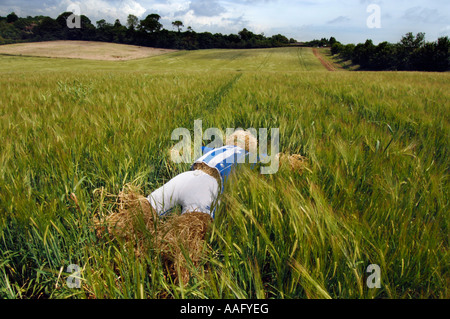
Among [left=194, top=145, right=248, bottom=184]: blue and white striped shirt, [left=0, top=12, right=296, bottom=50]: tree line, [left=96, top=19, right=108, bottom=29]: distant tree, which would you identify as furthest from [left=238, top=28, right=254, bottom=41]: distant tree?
[left=194, top=145, right=248, bottom=184]: blue and white striped shirt

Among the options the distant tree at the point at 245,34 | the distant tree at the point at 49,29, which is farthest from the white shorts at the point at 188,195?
the distant tree at the point at 245,34

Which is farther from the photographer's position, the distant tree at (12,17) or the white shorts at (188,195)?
the distant tree at (12,17)

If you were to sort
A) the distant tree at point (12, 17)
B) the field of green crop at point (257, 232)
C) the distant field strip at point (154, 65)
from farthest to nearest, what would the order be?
the distant tree at point (12, 17) → the distant field strip at point (154, 65) → the field of green crop at point (257, 232)

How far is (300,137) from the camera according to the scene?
5.45ft

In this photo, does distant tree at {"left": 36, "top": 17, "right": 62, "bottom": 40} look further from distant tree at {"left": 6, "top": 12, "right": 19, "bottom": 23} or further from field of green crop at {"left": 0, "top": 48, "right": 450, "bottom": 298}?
field of green crop at {"left": 0, "top": 48, "right": 450, "bottom": 298}

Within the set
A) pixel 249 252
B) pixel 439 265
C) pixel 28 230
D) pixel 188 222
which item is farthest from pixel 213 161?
pixel 439 265

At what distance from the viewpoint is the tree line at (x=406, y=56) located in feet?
99.2

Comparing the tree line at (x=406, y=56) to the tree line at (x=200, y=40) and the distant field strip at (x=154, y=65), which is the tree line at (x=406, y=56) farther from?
the distant field strip at (x=154, y=65)

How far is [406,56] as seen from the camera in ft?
107

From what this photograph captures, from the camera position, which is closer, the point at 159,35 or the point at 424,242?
the point at 424,242

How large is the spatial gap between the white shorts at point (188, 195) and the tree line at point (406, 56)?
1626 inches

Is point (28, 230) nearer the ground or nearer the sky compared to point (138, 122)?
nearer the ground
